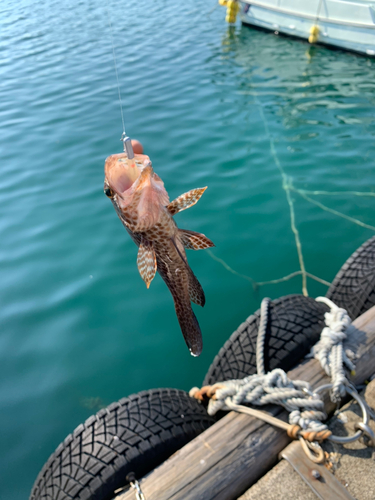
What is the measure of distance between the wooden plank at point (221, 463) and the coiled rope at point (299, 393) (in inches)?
4.1

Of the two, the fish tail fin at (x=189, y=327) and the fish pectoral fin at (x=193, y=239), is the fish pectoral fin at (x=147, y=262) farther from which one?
the fish tail fin at (x=189, y=327)

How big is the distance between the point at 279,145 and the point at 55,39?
12.7 meters

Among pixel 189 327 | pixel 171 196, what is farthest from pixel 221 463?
pixel 171 196

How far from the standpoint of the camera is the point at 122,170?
2.29 m

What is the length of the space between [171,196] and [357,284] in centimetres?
393

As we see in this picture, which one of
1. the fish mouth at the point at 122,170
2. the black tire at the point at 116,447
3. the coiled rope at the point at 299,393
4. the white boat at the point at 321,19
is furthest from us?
the white boat at the point at 321,19

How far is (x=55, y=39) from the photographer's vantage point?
16.2m

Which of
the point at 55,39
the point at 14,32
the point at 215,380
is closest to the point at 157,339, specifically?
the point at 215,380

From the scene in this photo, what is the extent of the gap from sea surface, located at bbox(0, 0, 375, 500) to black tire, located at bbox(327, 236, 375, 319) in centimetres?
112

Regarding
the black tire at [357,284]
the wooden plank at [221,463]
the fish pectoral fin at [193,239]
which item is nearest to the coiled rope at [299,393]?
the wooden plank at [221,463]

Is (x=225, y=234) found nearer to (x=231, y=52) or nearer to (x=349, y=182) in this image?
(x=349, y=182)

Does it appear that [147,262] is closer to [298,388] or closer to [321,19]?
[298,388]

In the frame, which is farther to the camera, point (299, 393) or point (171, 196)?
point (171, 196)

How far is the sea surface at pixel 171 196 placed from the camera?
4883 mm
